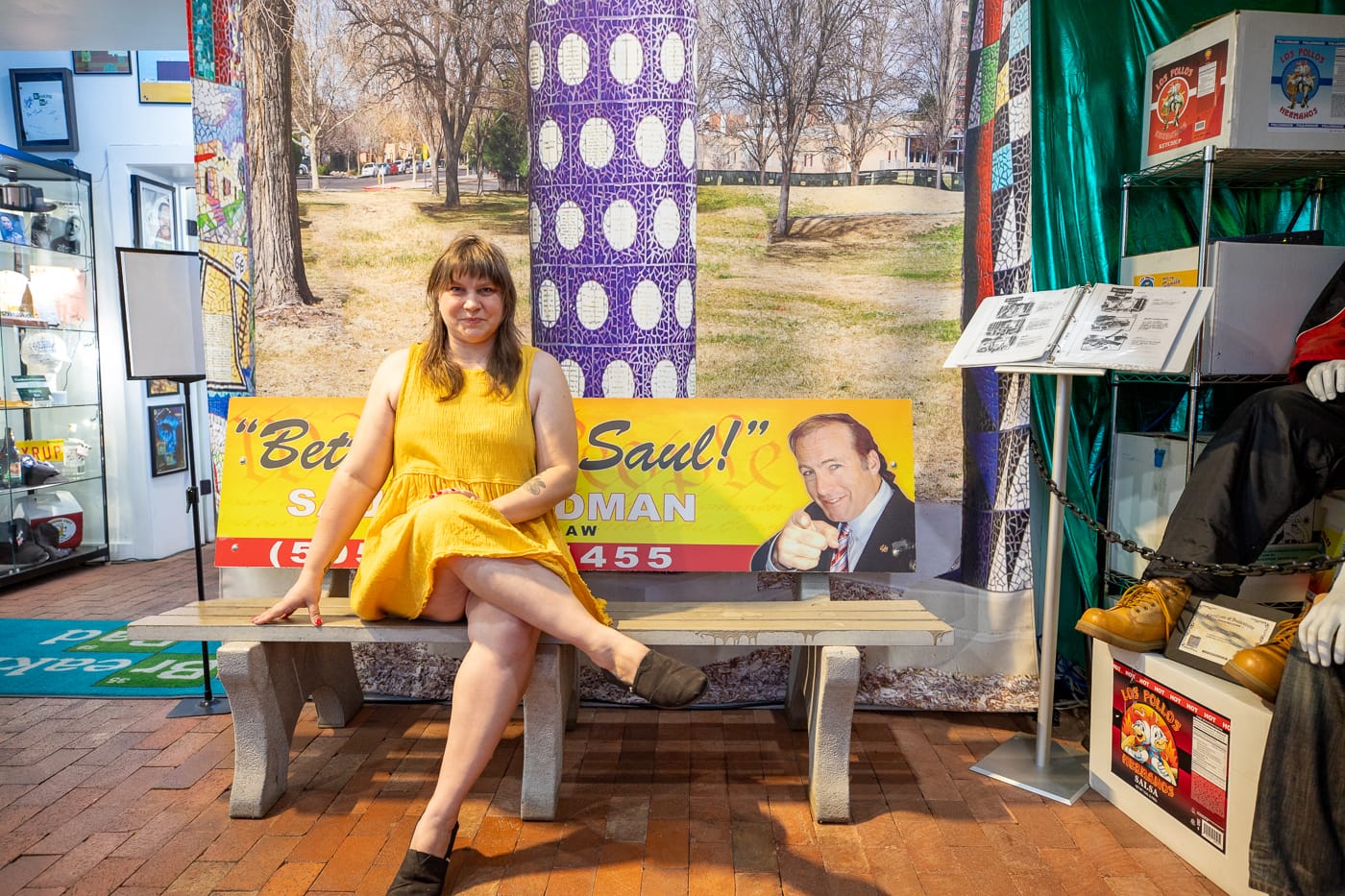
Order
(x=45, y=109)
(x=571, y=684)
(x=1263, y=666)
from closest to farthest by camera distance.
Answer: (x=1263, y=666), (x=571, y=684), (x=45, y=109)

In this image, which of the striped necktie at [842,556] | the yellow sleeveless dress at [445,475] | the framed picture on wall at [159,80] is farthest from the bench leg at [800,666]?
the framed picture on wall at [159,80]

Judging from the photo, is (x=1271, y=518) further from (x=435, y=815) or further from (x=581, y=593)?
(x=435, y=815)

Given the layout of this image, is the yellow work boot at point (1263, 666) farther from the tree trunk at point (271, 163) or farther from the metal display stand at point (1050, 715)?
the tree trunk at point (271, 163)

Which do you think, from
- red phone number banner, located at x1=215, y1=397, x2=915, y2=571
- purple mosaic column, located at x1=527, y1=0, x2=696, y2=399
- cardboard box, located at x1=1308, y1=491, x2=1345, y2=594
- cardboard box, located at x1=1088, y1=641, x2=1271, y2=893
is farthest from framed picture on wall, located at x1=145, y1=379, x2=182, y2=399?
cardboard box, located at x1=1308, y1=491, x2=1345, y2=594

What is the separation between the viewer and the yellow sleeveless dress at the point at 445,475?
7.91 feet

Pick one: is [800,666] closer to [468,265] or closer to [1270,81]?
[468,265]

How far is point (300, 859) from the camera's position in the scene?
7.59 ft

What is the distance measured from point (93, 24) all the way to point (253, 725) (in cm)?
373

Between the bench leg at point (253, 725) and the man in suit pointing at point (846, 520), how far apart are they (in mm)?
1523

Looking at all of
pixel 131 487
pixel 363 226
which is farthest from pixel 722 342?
pixel 131 487

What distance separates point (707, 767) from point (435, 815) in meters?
0.98

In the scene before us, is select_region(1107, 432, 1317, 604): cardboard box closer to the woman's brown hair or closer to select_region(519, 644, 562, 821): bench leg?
select_region(519, 644, 562, 821): bench leg

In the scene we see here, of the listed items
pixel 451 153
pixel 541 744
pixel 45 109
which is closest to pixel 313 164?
pixel 451 153

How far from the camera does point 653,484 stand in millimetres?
3066
